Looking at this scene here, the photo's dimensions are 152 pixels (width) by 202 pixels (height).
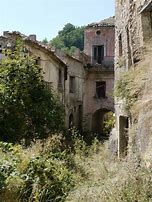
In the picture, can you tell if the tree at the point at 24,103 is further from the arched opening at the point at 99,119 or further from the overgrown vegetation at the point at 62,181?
the arched opening at the point at 99,119

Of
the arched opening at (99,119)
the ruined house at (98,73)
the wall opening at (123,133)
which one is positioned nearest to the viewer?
the wall opening at (123,133)

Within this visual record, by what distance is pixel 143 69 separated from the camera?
809 cm

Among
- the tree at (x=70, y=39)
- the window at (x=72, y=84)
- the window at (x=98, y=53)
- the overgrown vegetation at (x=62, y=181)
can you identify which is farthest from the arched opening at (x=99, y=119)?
the tree at (x=70, y=39)

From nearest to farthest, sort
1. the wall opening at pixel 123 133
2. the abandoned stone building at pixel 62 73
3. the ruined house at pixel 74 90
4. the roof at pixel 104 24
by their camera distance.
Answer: the wall opening at pixel 123 133 → the abandoned stone building at pixel 62 73 → the ruined house at pixel 74 90 → the roof at pixel 104 24

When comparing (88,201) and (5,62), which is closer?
(88,201)

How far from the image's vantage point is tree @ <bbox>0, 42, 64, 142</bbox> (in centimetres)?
1174

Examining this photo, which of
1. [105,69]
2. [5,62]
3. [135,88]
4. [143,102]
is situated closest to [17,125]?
[5,62]

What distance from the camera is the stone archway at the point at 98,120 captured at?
2734cm

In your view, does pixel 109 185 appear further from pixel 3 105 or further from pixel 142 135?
pixel 3 105

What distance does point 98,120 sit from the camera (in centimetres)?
2866

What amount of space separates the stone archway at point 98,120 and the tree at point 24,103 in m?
14.7

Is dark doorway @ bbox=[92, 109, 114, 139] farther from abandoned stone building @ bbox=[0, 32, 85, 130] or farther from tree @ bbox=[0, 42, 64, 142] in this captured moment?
tree @ bbox=[0, 42, 64, 142]

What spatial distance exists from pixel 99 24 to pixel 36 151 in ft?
67.6

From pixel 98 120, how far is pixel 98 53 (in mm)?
5142
